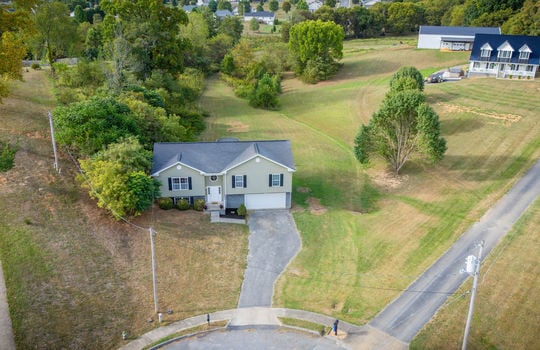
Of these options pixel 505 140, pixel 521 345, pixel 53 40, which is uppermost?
pixel 53 40

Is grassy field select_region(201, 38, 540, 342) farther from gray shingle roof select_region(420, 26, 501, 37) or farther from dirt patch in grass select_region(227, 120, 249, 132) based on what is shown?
gray shingle roof select_region(420, 26, 501, 37)

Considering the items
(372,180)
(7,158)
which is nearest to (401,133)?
(372,180)

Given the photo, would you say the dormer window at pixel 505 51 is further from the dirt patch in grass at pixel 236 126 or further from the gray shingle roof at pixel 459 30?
the dirt patch in grass at pixel 236 126

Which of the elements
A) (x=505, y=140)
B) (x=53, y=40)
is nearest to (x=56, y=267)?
(x=53, y=40)

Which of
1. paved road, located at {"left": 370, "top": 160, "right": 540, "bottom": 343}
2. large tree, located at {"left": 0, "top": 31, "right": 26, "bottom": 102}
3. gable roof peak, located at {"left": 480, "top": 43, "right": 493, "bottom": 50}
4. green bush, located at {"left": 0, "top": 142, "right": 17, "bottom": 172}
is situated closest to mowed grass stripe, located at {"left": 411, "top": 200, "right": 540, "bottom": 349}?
paved road, located at {"left": 370, "top": 160, "right": 540, "bottom": 343}

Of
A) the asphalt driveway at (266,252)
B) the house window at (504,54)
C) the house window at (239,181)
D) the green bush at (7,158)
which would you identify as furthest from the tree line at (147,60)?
the house window at (504,54)

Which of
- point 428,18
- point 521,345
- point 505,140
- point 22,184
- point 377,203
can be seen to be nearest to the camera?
point 521,345

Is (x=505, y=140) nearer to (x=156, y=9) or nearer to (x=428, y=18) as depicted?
(x=156, y=9)
